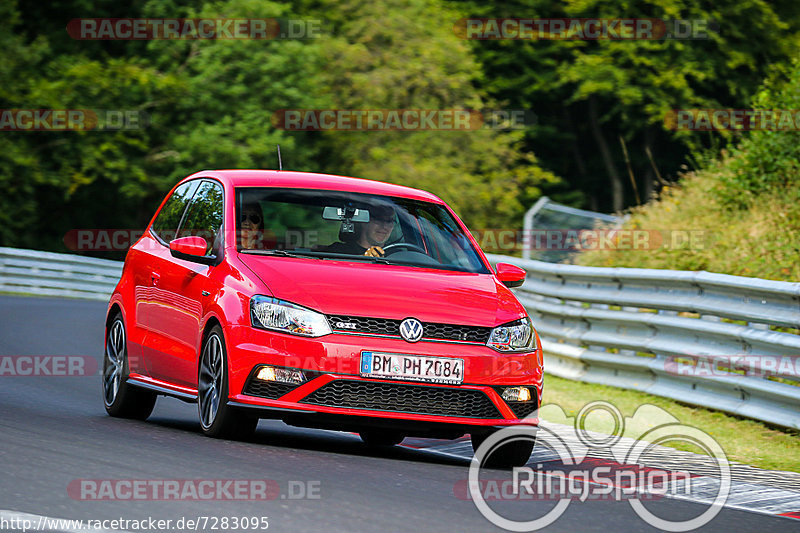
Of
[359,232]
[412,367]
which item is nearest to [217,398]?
[412,367]

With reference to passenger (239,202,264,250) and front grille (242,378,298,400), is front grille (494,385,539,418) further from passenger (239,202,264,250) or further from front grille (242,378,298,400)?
passenger (239,202,264,250)

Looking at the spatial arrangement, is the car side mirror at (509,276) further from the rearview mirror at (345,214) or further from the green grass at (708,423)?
the green grass at (708,423)

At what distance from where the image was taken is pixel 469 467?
8453 millimetres

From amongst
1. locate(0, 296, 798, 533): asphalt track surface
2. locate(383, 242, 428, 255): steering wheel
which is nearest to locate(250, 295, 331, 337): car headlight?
locate(0, 296, 798, 533): asphalt track surface

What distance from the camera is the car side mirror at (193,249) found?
28.9ft

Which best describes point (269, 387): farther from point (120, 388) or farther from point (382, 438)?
point (120, 388)

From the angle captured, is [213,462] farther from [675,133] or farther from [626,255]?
[675,133]

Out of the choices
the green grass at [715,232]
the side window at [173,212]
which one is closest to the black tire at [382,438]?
the side window at [173,212]

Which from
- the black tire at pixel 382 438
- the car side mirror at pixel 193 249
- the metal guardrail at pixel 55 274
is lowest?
the metal guardrail at pixel 55 274

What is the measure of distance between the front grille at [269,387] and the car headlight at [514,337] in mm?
1163

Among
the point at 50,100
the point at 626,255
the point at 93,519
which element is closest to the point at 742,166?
the point at 626,255

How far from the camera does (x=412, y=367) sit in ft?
26.4

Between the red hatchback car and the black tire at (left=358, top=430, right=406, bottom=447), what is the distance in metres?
0.02

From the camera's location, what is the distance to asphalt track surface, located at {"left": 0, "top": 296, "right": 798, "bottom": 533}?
6.09m
